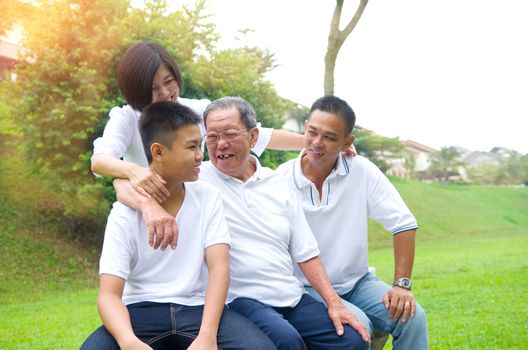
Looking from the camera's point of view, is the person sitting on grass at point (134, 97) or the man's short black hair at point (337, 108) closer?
the person sitting on grass at point (134, 97)

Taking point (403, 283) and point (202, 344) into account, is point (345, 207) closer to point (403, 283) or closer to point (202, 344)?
point (403, 283)

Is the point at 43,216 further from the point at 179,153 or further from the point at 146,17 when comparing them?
the point at 179,153

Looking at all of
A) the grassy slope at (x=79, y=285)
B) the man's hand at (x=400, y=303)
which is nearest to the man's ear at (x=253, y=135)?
the man's hand at (x=400, y=303)

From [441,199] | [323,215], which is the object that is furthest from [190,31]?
[441,199]

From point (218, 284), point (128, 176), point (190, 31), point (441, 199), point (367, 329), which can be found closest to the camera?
point (218, 284)

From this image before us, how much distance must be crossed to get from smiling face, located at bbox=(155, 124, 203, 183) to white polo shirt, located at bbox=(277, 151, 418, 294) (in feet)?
2.75

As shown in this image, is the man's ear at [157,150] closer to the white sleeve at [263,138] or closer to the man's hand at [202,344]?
the man's hand at [202,344]

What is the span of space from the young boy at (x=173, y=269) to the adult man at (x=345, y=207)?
0.77 metres

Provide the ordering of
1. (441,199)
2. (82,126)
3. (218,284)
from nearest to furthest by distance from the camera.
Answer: (218,284), (82,126), (441,199)

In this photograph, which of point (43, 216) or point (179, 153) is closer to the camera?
point (179, 153)

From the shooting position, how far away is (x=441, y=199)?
38281 mm

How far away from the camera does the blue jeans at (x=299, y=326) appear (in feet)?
9.50

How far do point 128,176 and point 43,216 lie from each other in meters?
15.2

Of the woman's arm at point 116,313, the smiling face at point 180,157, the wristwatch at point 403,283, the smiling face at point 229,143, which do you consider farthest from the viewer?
the wristwatch at point 403,283
